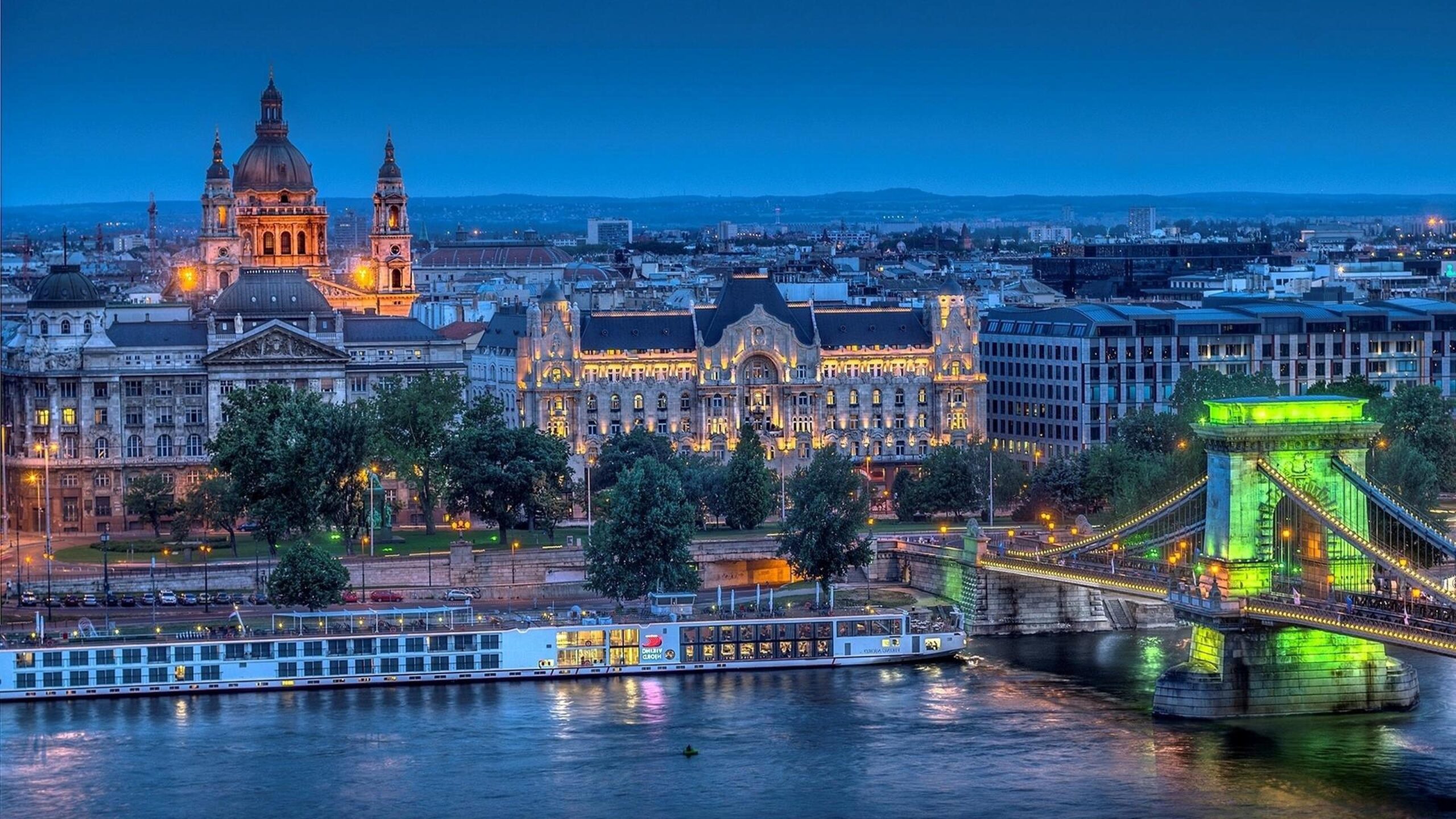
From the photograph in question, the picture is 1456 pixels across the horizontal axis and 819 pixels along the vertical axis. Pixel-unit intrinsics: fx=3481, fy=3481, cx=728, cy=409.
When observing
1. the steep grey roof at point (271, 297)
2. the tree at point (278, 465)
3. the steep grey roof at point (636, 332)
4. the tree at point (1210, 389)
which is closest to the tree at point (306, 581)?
the tree at point (278, 465)

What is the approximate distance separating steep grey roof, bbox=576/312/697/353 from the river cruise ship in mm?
41355

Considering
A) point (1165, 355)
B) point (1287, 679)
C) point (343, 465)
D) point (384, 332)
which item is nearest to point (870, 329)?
point (1165, 355)

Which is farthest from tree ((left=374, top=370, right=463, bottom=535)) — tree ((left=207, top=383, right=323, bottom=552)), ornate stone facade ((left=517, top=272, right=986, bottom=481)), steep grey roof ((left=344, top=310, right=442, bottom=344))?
steep grey roof ((left=344, top=310, right=442, bottom=344))

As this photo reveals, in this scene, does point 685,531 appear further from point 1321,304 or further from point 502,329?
point 1321,304

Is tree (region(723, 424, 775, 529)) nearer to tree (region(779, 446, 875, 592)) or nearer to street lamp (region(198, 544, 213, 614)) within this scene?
tree (region(779, 446, 875, 592))

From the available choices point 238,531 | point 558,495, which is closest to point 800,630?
point 558,495

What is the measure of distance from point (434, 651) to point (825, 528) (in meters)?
17.2

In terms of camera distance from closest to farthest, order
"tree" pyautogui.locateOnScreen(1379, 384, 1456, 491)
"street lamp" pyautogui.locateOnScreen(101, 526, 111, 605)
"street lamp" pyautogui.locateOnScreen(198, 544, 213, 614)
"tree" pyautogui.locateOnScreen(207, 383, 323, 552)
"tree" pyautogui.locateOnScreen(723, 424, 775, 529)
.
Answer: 1. "street lamp" pyautogui.locateOnScreen(198, 544, 213, 614)
2. "street lamp" pyautogui.locateOnScreen(101, 526, 111, 605)
3. "tree" pyautogui.locateOnScreen(207, 383, 323, 552)
4. "tree" pyautogui.locateOnScreen(723, 424, 775, 529)
5. "tree" pyautogui.locateOnScreen(1379, 384, 1456, 491)

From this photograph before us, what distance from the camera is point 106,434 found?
144 m

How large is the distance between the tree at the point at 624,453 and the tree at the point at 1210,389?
68.2 ft

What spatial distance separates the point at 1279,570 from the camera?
318 ft

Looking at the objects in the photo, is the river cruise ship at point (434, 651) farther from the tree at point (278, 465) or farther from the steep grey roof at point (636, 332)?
the steep grey roof at point (636, 332)

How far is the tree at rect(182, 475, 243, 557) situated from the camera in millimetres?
126438

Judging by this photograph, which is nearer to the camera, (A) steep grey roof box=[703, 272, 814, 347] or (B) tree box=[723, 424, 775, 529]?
(B) tree box=[723, 424, 775, 529]
